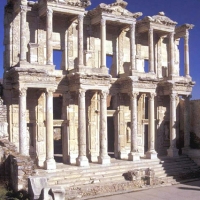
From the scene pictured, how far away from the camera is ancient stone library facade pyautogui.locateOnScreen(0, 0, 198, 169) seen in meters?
20.8

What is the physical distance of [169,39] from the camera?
2630 centimetres

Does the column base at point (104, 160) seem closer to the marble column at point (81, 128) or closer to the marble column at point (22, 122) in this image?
the marble column at point (81, 128)

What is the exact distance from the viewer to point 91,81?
22.0 meters

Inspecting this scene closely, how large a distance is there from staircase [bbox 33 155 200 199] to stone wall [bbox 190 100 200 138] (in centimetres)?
320

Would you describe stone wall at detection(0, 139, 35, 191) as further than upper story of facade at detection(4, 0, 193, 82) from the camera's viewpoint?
No

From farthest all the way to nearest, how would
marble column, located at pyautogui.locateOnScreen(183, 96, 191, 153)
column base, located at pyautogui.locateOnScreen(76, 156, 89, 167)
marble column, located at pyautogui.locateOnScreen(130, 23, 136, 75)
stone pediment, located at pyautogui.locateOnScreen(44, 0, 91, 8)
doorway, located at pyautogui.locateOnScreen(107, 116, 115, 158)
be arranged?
1. doorway, located at pyautogui.locateOnScreen(107, 116, 115, 158)
2. marble column, located at pyautogui.locateOnScreen(183, 96, 191, 153)
3. marble column, located at pyautogui.locateOnScreen(130, 23, 136, 75)
4. stone pediment, located at pyautogui.locateOnScreen(44, 0, 91, 8)
5. column base, located at pyautogui.locateOnScreen(76, 156, 89, 167)

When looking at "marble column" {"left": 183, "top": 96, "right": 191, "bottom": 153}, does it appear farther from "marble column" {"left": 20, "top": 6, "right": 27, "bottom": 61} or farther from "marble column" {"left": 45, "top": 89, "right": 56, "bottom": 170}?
"marble column" {"left": 20, "top": 6, "right": 27, "bottom": 61}

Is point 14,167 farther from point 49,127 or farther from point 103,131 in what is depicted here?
point 103,131

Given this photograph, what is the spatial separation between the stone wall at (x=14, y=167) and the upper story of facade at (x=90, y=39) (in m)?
5.16

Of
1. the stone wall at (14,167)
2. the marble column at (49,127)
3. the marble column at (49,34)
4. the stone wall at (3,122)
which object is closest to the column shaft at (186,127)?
the marble column at (49,127)

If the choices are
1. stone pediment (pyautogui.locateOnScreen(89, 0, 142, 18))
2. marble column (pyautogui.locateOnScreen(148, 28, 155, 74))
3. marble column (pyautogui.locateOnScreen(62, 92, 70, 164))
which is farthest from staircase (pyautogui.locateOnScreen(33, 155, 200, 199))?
stone pediment (pyautogui.locateOnScreen(89, 0, 142, 18))

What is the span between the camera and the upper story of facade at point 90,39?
21312 millimetres

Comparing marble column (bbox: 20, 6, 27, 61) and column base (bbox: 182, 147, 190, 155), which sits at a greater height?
marble column (bbox: 20, 6, 27, 61)

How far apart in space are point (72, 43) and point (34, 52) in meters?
2.99
